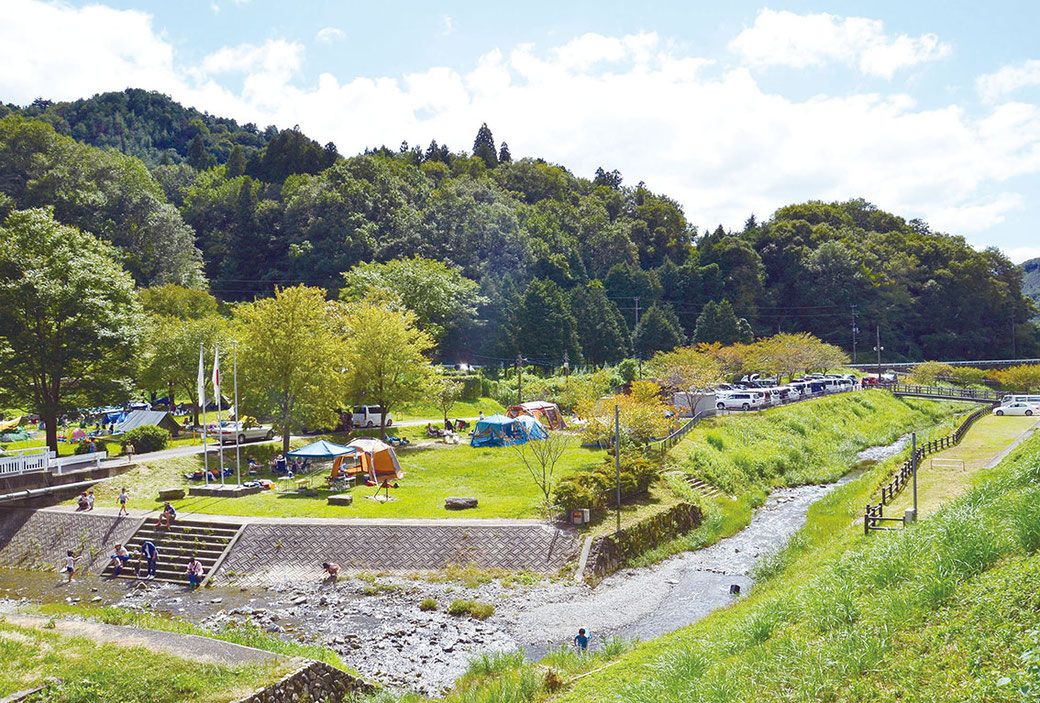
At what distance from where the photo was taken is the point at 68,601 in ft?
69.3

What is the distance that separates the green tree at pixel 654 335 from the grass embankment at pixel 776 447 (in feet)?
81.1

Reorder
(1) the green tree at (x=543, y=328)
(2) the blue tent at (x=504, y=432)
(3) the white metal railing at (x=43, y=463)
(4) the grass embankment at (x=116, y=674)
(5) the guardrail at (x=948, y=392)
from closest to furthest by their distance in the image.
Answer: (4) the grass embankment at (x=116, y=674)
(3) the white metal railing at (x=43, y=463)
(2) the blue tent at (x=504, y=432)
(5) the guardrail at (x=948, y=392)
(1) the green tree at (x=543, y=328)

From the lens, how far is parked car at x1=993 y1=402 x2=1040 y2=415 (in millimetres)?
49062

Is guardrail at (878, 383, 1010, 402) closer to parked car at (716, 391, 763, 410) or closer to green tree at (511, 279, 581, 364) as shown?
parked car at (716, 391, 763, 410)

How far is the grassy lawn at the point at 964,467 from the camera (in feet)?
78.6

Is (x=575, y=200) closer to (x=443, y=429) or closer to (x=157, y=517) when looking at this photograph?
(x=443, y=429)

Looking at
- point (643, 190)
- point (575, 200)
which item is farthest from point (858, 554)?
point (643, 190)

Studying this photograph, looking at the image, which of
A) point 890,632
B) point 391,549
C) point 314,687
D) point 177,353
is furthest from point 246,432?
point 890,632

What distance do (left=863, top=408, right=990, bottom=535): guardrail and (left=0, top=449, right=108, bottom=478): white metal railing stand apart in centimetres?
3030

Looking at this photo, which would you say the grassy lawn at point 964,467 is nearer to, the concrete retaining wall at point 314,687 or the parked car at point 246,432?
the concrete retaining wall at point 314,687

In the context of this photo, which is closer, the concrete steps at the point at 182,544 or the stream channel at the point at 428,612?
the stream channel at the point at 428,612

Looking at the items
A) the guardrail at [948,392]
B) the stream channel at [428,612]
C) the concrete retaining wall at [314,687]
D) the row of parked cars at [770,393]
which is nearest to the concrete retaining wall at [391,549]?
the stream channel at [428,612]

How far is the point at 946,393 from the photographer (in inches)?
2500

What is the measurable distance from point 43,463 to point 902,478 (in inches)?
1398
